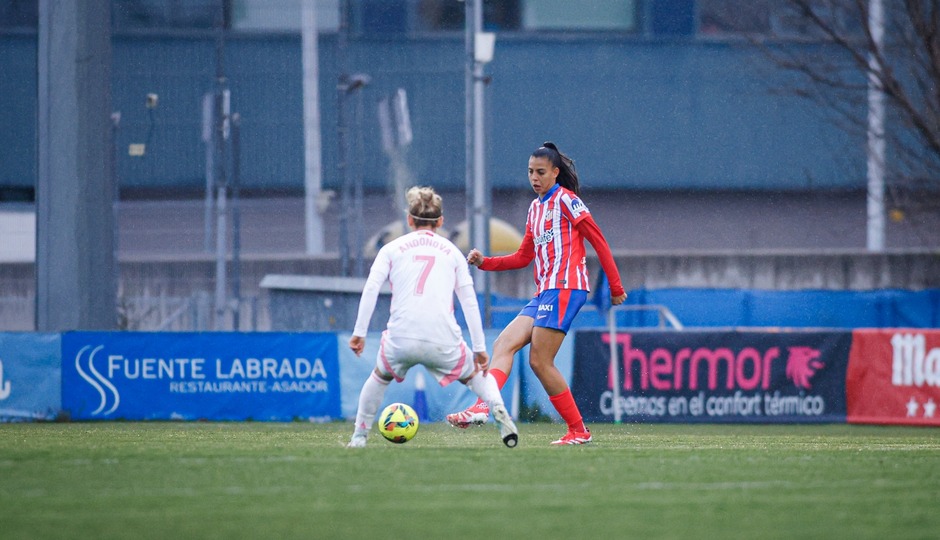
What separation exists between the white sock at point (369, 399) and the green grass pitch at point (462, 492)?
27 cm

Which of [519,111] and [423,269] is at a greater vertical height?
[519,111]

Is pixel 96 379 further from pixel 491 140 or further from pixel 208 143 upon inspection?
pixel 491 140

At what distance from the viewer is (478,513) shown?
6.30m

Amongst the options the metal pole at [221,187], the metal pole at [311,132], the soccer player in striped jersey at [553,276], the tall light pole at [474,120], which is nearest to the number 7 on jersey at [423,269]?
the soccer player in striped jersey at [553,276]

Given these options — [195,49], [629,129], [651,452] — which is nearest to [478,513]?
[651,452]

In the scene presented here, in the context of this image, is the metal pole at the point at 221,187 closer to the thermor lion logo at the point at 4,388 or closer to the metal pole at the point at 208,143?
the metal pole at the point at 208,143

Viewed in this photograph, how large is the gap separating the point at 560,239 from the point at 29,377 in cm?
973

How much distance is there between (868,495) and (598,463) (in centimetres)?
171

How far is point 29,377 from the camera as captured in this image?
57.6 ft

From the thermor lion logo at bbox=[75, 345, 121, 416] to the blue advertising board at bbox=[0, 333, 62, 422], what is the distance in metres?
0.28

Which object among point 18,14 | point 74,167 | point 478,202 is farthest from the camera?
point 18,14

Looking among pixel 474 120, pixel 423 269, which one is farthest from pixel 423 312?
pixel 474 120

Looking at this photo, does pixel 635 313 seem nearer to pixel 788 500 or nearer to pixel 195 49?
pixel 195 49

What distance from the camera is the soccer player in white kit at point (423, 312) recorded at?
8969mm
